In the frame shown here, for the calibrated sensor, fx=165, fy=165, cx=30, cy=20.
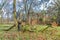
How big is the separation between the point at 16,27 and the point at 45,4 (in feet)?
19.2

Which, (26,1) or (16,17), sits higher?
(26,1)

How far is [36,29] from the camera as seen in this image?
9.39 m

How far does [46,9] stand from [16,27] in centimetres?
516

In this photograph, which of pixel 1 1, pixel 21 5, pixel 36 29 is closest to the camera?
pixel 36 29

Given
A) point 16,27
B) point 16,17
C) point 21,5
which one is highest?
point 21,5

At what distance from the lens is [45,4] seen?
1805 centimetres

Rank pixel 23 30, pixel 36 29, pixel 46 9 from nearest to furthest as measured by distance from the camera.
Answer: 1. pixel 36 29
2. pixel 23 30
3. pixel 46 9

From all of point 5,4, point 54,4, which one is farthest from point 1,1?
point 54,4

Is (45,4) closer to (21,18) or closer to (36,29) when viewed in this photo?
(21,18)

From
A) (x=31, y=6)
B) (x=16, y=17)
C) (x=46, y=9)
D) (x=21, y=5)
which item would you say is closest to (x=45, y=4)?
(x=46, y=9)

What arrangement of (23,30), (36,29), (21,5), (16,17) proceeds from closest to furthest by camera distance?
(36,29)
(23,30)
(16,17)
(21,5)

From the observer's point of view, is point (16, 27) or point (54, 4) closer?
point (16, 27)

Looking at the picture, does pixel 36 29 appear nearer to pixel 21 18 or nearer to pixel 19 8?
pixel 21 18

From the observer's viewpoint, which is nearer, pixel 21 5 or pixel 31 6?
pixel 21 5
